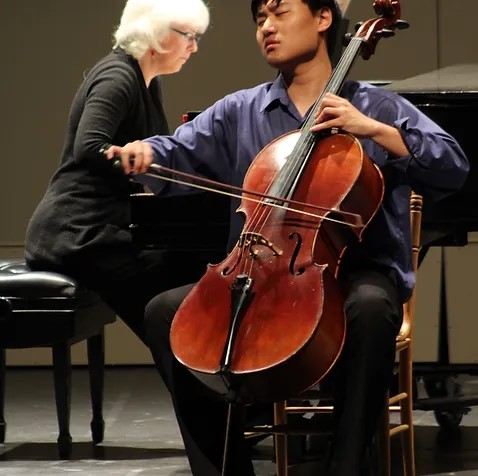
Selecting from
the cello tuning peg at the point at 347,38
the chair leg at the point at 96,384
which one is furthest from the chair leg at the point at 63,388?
the cello tuning peg at the point at 347,38

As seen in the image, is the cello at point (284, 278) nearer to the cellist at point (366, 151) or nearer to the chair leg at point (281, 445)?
the cellist at point (366, 151)

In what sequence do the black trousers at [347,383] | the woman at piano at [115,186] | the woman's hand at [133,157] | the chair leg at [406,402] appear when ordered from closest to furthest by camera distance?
the black trousers at [347,383], the woman's hand at [133,157], the chair leg at [406,402], the woman at piano at [115,186]

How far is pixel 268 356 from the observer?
1.83 meters

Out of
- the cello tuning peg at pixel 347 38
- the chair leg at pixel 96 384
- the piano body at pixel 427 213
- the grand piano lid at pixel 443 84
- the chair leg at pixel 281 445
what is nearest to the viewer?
the cello tuning peg at pixel 347 38

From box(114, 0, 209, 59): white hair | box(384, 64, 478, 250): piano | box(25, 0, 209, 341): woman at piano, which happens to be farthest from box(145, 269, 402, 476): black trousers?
box(114, 0, 209, 59): white hair

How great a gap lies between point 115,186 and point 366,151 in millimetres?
1070

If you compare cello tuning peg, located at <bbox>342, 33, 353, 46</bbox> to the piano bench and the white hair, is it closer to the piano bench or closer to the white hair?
the white hair

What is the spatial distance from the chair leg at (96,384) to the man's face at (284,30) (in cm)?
141

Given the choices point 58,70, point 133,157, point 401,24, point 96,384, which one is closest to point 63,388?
point 96,384

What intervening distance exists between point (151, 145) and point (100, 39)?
8.68 feet

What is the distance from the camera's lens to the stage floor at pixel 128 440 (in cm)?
289

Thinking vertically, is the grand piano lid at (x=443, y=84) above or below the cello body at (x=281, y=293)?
above

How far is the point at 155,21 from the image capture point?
312 cm

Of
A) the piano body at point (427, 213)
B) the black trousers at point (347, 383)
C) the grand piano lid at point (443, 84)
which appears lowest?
the black trousers at point (347, 383)
